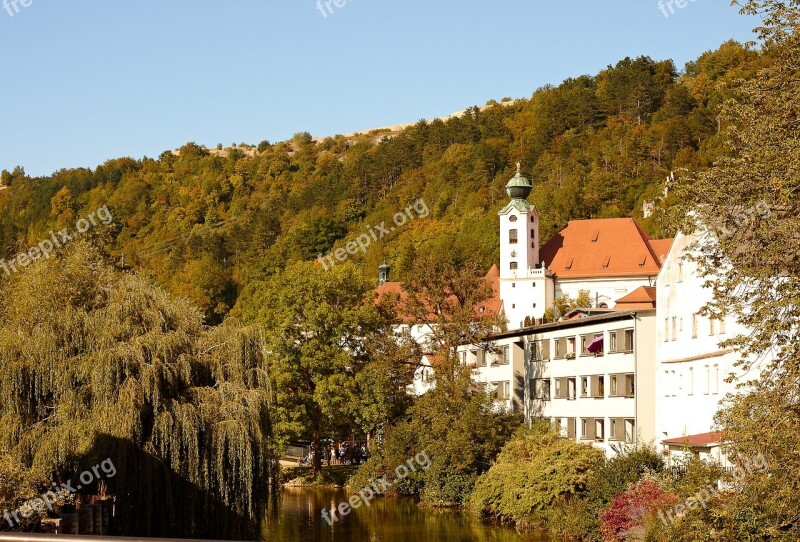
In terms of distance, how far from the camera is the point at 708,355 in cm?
4253

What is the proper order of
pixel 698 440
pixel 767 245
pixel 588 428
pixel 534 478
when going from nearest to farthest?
pixel 767 245 < pixel 698 440 < pixel 534 478 < pixel 588 428

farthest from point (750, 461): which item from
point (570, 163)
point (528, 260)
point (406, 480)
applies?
point (570, 163)

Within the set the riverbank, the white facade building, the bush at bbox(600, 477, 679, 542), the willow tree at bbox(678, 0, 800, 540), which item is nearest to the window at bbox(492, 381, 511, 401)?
the white facade building

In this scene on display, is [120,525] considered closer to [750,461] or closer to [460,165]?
[750,461]

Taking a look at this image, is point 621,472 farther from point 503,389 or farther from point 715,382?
point 503,389

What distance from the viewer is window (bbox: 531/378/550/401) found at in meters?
58.4

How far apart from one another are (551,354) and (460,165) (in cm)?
10833

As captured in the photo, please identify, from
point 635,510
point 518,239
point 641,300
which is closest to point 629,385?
point 641,300

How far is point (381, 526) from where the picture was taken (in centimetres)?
4516

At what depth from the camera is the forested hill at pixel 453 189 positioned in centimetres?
12531

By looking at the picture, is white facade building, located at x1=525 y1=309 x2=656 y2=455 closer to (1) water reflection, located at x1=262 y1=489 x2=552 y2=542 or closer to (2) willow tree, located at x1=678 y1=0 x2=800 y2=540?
(1) water reflection, located at x1=262 y1=489 x2=552 y2=542

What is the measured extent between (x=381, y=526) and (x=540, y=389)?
54.5ft

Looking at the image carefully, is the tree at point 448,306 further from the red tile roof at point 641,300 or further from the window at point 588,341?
the red tile roof at point 641,300

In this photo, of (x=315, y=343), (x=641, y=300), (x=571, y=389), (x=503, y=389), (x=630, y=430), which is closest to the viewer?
(x=630, y=430)
